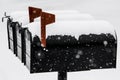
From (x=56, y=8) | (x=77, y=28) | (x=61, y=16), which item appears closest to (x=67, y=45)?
(x=77, y=28)

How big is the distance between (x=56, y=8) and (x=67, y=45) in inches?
463

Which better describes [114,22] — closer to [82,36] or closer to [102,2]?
[102,2]

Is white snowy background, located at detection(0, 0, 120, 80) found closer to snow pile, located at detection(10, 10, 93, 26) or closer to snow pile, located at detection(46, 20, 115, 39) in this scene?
snow pile, located at detection(10, 10, 93, 26)

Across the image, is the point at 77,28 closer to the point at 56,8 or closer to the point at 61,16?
the point at 61,16

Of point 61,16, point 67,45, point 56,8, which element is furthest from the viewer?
point 56,8

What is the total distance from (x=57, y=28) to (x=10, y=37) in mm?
1995

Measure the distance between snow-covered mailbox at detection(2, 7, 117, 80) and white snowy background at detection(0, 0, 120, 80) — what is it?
10.0 ft

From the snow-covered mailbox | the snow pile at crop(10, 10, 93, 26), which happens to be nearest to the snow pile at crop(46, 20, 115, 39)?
the snow-covered mailbox

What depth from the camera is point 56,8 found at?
17.4m

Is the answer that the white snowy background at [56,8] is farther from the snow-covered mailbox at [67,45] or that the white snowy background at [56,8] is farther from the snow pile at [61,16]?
the snow-covered mailbox at [67,45]

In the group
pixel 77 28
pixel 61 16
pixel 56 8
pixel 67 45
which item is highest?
pixel 56 8

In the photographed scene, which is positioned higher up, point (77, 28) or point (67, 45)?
point (77, 28)

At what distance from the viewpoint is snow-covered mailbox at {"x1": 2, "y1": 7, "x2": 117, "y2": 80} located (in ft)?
18.4

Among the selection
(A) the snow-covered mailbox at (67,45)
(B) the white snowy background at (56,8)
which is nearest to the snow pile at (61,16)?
(A) the snow-covered mailbox at (67,45)
